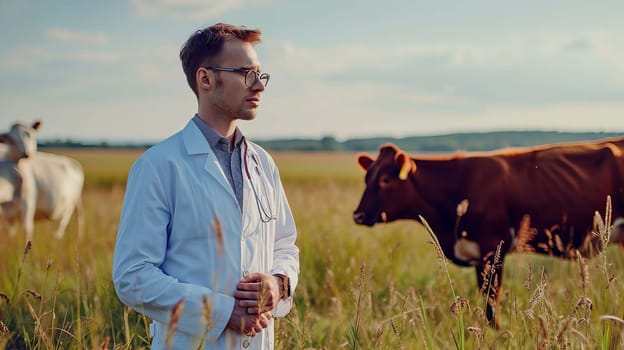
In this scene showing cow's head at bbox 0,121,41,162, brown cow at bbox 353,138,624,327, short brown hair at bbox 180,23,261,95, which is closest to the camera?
short brown hair at bbox 180,23,261,95

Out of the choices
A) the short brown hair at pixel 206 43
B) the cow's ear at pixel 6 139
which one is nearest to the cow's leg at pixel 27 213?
the cow's ear at pixel 6 139

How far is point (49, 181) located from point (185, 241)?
10149mm

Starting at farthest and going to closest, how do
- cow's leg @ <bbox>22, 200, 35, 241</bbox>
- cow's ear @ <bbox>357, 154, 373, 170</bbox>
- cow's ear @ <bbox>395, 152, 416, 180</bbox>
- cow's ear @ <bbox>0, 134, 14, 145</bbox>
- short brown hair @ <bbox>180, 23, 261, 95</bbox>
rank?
cow's ear @ <bbox>0, 134, 14, 145</bbox>
cow's leg @ <bbox>22, 200, 35, 241</bbox>
cow's ear @ <bbox>357, 154, 373, 170</bbox>
cow's ear @ <bbox>395, 152, 416, 180</bbox>
short brown hair @ <bbox>180, 23, 261, 95</bbox>

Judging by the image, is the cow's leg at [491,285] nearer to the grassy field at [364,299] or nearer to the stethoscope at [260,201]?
the grassy field at [364,299]

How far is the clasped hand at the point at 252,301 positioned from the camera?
2299 mm

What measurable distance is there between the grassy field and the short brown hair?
0.89 metres

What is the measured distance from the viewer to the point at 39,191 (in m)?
11.4

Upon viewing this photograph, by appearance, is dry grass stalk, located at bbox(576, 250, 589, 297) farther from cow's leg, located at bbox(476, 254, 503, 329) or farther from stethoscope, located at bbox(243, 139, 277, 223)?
stethoscope, located at bbox(243, 139, 277, 223)

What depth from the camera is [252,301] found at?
7.58 feet

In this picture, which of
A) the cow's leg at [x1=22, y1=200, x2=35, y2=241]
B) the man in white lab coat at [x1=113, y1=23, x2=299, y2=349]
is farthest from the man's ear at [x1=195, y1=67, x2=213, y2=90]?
the cow's leg at [x1=22, y1=200, x2=35, y2=241]

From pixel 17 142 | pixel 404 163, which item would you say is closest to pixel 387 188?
pixel 404 163

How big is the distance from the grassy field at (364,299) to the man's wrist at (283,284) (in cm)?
25

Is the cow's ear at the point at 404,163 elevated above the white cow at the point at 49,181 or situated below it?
above

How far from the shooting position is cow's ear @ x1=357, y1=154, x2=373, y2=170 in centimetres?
646
